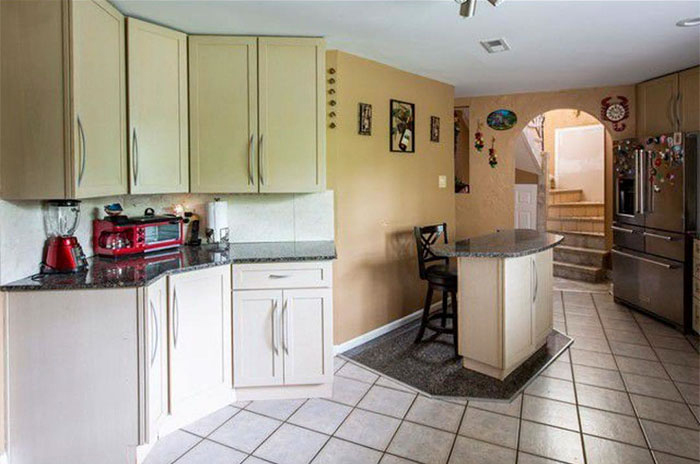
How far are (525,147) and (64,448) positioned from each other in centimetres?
560

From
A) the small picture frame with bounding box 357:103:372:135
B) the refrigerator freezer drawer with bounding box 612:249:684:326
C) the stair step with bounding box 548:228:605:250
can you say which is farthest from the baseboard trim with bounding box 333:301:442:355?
the stair step with bounding box 548:228:605:250

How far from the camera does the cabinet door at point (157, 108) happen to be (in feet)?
8.09

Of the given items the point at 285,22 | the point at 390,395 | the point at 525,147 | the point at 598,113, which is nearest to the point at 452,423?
the point at 390,395

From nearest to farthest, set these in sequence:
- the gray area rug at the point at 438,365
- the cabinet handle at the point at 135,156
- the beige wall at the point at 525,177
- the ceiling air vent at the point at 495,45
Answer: the cabinet handle at the point at 135,156 → the gray area rug at the point at 438,365 → the ceiling air vent at the point at 495,45 → the beige wall at the point at 525,177

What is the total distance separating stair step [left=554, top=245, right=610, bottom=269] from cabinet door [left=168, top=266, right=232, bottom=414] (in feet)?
15.7

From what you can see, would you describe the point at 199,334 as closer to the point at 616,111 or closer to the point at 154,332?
the point at 154,332

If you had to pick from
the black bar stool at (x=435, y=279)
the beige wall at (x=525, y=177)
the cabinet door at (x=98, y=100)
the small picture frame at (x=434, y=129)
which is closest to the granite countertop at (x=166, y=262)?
the cabinet door at (x=98, y=100)

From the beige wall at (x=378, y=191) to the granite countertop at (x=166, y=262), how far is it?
454 millimetres

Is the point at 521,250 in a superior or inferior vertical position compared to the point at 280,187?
inferior

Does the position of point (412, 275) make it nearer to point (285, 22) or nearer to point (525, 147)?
point (285, 22)

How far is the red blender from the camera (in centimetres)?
213

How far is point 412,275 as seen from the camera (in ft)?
13.1

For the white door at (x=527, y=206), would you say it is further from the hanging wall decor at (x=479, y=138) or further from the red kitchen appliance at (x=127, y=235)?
the red kitchen appliance at (x=127, y=235)

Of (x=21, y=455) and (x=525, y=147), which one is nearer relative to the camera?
(x=21, y=455)
